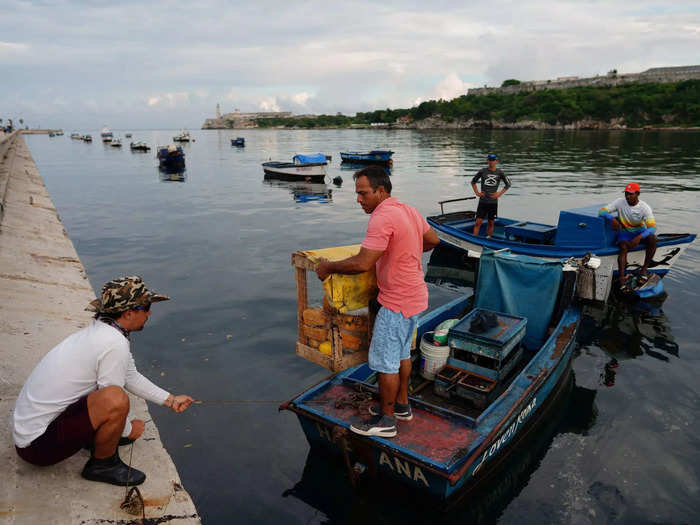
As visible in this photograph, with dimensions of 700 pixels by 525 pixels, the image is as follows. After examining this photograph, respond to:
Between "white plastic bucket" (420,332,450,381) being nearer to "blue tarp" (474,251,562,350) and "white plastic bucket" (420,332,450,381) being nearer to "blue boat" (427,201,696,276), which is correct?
"blue tarp" (474,251,562,350)

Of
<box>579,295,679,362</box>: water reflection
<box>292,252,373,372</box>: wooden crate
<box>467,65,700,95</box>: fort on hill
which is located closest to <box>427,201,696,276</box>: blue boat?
<box>579,295,679,362</box>: water reflection

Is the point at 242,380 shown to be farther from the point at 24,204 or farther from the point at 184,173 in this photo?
the point at 184,173

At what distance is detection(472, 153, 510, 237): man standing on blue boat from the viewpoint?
14.2 meters

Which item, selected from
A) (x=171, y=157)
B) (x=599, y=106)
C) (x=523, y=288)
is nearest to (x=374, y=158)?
(x=171, y=157)

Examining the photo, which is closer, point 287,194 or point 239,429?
point 239,429

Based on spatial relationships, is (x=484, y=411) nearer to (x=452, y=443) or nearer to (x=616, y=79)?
(x=452, y=443)

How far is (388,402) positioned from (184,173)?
146ft

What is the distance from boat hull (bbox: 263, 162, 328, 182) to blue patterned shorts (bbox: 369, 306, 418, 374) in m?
32.3

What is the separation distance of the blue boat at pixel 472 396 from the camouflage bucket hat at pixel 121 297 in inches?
101

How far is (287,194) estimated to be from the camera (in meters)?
31.3

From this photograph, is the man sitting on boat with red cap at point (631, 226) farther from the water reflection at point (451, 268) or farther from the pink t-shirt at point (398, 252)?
the pink t-shirt at point (398, 252)

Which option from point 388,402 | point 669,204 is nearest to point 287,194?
point 669,204

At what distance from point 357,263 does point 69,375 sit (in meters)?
2.61

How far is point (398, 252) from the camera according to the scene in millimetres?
4301
